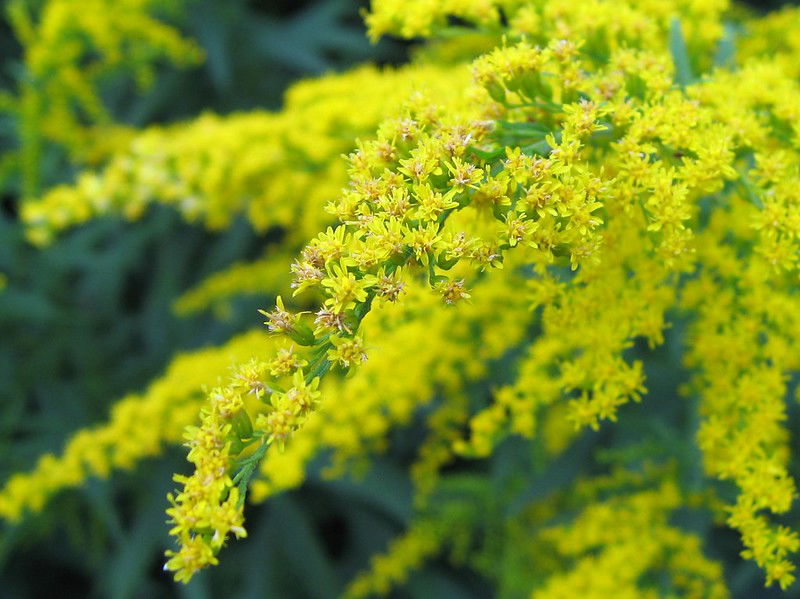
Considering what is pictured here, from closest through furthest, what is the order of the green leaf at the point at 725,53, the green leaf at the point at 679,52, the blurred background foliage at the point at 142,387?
1. the green leaf at the point at 679,52
2. the green leaf at the point at 725,53
3. the blurred background foliage at the point at 142,387

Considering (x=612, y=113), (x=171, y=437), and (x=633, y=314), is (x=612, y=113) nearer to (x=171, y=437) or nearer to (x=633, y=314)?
(x=633, y=314)

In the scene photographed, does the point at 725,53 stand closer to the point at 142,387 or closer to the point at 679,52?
the point at 679,52

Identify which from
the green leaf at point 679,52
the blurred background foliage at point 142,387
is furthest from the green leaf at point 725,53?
the blurred background foliage at point 142,387

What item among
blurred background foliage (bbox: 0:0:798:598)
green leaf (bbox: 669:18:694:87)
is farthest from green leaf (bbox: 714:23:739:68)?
blurred background foliage (bbox: 0:0:798:598)

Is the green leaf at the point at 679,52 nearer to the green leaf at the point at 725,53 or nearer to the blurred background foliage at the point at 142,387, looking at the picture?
the green leaf at the point at 725,53

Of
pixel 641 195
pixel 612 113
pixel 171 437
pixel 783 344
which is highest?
pixel 612 113

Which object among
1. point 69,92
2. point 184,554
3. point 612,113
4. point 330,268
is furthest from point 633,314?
point 69,92

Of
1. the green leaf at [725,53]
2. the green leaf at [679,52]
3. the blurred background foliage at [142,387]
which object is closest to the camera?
the green leaf at [679,52]

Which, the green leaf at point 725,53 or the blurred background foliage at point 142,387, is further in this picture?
the blurred background foliage at point 142,387
